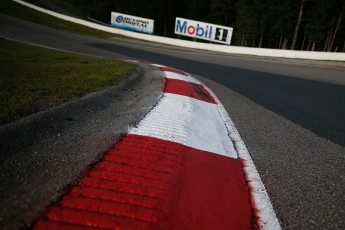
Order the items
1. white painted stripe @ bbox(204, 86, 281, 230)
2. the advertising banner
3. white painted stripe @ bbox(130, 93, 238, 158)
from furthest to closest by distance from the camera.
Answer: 1. the advertising banner
2. white painted stripe @ bbox(130, 93, 238, 158)
3. white painted stripe @ bbox(204, 86, 281, 230)

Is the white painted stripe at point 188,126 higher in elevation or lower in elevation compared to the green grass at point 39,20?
lower

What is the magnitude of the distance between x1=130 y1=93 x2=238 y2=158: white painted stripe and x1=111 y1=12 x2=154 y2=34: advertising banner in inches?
1719

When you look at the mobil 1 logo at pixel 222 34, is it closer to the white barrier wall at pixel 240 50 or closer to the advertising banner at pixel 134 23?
the white barrier wall at pixel 240 50

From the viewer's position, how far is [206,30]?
38281mm

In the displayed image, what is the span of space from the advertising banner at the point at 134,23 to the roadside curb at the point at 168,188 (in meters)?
45.1

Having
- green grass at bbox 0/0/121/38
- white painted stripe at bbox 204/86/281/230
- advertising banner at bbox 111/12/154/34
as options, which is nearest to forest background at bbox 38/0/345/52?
advertising banner at bbox 111/12/154/34

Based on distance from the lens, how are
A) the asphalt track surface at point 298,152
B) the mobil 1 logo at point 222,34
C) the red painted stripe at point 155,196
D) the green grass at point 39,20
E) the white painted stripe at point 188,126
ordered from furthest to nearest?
the mobil 1 logo at point 222,34
the green grass at point 39,20
the white painted stripe at point 188,126
the asphalt track surface at point 298,152
the red painted stripe at point 155,196

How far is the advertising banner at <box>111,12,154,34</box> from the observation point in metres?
45.2

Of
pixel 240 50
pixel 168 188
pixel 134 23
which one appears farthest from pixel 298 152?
pixel 134 23

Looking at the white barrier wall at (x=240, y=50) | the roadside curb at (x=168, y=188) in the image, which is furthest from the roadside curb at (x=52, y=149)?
the white barrier wall at (x=240, y=50)

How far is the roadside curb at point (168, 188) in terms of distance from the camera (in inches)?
57.6

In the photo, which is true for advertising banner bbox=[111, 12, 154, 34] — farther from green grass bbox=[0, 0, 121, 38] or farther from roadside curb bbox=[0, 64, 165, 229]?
roadside curb bbox=[0, 64, 165, 229]

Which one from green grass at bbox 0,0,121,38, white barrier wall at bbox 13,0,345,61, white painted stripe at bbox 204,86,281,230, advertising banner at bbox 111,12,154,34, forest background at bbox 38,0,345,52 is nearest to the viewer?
white painted stripe at bbox 204,86,281,230

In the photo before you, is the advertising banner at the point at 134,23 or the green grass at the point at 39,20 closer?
the green grass at the point at 39,20
